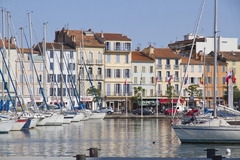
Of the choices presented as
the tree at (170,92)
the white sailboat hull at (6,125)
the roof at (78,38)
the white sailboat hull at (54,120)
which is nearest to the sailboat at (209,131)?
the white sailboat hull at (6,125)

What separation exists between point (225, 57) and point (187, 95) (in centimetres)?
977

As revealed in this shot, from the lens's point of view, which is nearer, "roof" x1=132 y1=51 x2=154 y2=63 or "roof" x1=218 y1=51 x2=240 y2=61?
"roof" x1=132 y1=51 x2=154 y2=63

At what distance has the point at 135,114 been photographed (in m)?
100

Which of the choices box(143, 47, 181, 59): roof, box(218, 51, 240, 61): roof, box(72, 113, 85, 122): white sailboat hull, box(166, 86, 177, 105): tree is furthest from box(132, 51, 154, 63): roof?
box(72, 113, 85, 122): white sailboat hull

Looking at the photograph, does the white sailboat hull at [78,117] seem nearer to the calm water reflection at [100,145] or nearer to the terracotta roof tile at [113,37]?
the calm water reflection at [100,145]

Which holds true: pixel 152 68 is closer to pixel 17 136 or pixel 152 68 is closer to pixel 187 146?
pixel 17 136

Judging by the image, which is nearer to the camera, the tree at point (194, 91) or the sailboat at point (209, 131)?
the sailboat at point (209, 131)

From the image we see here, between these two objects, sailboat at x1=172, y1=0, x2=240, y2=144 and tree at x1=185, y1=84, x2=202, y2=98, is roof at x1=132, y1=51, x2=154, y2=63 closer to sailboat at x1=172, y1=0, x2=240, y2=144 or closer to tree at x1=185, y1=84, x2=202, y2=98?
tree at x1=185, y1=84, x2=202, y2=98

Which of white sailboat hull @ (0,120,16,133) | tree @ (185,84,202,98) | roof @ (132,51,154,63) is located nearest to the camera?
white sailboat hull @ (0,120,16,133)

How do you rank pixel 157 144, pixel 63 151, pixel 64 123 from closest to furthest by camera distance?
pixel 63 151
pixel 157 144
pixel 64 123

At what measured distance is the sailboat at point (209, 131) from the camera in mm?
41031

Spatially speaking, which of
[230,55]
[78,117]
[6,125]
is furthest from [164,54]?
[6,125]

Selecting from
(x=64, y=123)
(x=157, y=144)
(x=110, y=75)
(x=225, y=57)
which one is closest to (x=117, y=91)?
(x=110, y=75)

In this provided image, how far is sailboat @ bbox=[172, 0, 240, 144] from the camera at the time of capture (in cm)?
4103
